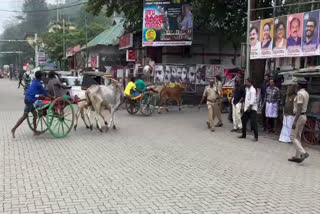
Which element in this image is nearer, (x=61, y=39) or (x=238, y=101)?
(x=238, y=101)

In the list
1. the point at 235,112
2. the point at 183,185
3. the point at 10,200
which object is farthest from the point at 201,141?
the point at 10,200

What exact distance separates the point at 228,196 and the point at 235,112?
22.6 feet

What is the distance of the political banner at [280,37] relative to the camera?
37.3 feet

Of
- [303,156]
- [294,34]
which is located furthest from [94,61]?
[303,156]

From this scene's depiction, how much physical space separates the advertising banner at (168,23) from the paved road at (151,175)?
8519 millimetres

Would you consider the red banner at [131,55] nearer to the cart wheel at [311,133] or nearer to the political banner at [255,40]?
the political banner at [255,40]

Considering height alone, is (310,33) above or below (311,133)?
above

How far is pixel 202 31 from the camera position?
2277cm

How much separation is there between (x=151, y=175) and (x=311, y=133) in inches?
230

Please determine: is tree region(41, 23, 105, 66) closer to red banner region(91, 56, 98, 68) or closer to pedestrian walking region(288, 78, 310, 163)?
red banner region(91, 56, 98, 68)

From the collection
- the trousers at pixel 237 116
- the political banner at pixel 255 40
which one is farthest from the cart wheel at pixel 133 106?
the political banner at pixel 255 40

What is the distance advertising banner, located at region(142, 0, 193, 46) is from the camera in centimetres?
1888

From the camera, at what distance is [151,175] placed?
23.0 feet

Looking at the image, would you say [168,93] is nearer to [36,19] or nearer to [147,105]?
[147,105]
